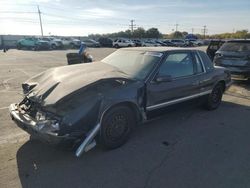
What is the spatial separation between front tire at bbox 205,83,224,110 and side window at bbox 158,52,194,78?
1117 millimetres

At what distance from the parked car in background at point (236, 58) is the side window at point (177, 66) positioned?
4.53 meters

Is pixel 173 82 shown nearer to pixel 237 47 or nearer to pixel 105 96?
pixel 105 96

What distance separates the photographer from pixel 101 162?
3.47m

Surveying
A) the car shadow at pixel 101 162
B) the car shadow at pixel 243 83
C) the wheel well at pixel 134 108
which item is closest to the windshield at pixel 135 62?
the wheel well at pixel 134 108

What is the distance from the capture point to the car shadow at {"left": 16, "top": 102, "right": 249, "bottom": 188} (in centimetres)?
302

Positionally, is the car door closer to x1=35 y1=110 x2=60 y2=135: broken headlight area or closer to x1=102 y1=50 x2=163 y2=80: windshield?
x1=102 y1=50 x2=163 y2=80: windshield

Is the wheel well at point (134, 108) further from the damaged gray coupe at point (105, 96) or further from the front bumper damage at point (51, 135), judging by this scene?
the front bumper damage at point (51, 135)

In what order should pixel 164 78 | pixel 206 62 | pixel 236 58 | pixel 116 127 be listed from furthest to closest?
1. pixel 236 58
2. pixel 206 62
3. pixel 164 78
4. pixel 116 127

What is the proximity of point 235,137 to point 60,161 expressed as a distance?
3.14m

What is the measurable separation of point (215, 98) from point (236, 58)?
3.71 metres

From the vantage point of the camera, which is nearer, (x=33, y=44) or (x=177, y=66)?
(x=177, y=66)

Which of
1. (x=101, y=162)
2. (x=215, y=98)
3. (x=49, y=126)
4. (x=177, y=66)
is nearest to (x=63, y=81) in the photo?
(x=49, y=126)

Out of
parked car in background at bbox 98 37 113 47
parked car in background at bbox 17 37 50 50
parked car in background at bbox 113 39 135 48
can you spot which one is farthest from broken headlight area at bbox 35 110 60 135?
parked car in background at bbox 98 37 113 47

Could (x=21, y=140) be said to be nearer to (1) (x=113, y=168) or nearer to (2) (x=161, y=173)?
(1) (x=113, y=168)
